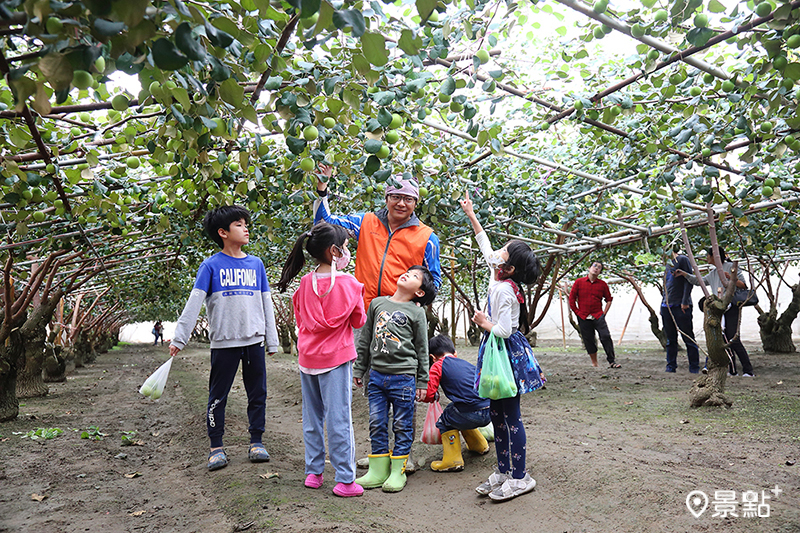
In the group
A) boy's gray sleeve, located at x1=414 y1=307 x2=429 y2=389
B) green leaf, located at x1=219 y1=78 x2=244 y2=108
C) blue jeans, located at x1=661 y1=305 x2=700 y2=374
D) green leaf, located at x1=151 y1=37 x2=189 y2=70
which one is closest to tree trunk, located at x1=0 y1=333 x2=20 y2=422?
boy's gray sleeve, located at x1=414 y1=307 x2=429 y2=389

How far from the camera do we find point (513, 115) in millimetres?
4172

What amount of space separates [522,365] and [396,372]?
739 millimetres

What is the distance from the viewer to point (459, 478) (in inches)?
138

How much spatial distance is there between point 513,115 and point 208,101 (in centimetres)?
293

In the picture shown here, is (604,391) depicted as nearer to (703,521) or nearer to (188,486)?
(703,521)

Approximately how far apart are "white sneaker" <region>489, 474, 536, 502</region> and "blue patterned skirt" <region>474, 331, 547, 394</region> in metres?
0.49

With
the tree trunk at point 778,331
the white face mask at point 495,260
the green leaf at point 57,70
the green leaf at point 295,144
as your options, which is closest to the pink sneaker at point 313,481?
the white face mask at point 495,260

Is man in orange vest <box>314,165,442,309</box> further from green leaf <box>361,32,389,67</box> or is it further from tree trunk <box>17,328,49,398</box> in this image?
tree trunk <box>17,328,49,398</box>

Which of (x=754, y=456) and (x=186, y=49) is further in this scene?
(x=754, y=456)

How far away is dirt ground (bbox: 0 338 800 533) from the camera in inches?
104

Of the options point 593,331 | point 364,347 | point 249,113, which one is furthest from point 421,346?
point 593,331

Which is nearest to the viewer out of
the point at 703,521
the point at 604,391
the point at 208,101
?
the point at 208,101

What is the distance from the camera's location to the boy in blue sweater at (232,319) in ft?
11.3

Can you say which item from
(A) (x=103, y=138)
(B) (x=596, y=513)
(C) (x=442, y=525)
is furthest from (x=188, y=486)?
(B) (x=596, y=513)
